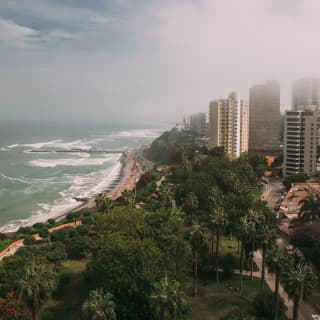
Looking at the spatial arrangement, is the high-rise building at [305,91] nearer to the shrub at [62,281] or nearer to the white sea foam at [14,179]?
the white sea foam at [14,179]

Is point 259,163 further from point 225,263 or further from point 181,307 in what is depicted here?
point 181,307

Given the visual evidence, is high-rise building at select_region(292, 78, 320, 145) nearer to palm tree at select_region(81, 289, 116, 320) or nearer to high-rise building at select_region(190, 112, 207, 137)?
high-rise building at select_region(190, 112, 207, 137)

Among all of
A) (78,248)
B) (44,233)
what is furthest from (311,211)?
(44,233)

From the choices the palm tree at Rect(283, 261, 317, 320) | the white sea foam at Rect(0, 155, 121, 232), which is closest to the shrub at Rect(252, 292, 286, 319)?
the palm tree at Rect(283, 261, 317, 320)

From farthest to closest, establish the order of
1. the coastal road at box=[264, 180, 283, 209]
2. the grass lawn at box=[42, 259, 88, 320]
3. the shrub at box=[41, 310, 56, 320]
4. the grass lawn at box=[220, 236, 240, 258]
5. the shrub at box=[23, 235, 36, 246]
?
the coastal road at box=[264, 180, 283, 209]
the shrub at box=[23, 235, 36, 246]
the grass lawn at box=[220, 236, 240, 258]
the grass lawn at box=[42, 259, 88, 320]
the shrub at box=[41, 310, 56, 320]

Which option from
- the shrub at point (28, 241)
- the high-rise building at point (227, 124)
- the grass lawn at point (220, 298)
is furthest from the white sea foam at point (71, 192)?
the grass lawn at point (220, 298)

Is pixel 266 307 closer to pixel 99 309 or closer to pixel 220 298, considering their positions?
pixel 220 298
